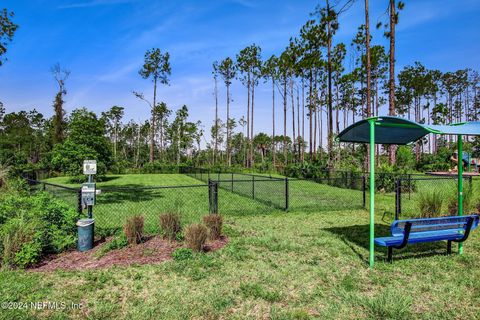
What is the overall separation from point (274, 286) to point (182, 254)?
179cm

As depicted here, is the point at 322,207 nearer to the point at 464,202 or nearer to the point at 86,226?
the point at 464,202

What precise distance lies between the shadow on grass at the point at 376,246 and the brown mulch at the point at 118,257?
8.37 feet

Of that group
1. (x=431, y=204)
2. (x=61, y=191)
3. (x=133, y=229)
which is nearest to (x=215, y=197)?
(x=133, y=229)

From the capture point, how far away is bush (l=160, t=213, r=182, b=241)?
581 cm

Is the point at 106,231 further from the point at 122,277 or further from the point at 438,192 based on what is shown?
the point at 438,192

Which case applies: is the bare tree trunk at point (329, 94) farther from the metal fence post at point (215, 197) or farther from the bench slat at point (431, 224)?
the bench slat at point (431, 224)

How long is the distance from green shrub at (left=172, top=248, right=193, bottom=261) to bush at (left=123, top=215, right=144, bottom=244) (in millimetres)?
1008

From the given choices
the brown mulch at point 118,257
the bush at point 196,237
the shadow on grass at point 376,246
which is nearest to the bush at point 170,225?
the brown mulch at point 118,257

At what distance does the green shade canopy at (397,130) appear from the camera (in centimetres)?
468

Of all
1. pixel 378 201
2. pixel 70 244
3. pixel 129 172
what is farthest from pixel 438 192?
pixel 129 172

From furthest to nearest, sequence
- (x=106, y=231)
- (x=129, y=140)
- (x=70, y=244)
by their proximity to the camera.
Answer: (x=129, y=140) → (x=106, y=231) → (x=70, y=244)

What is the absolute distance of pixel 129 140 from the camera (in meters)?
75.9

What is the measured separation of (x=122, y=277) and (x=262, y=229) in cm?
371

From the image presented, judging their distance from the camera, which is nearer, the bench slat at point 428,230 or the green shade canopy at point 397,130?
the bench slat at point 428,230
